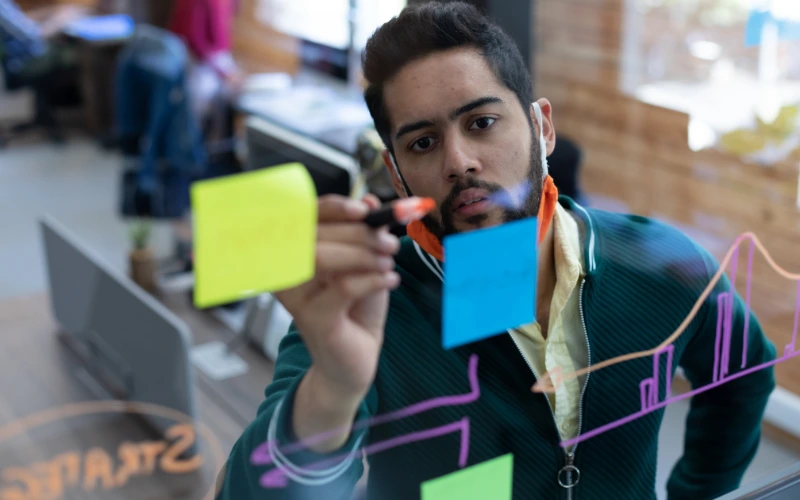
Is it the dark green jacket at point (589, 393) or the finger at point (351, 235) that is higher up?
the finger at point (351, 235)

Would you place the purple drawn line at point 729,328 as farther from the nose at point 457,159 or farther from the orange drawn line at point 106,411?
the orange drawn line at point 106,411

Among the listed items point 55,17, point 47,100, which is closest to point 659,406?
point 55,17

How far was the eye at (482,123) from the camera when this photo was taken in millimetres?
588

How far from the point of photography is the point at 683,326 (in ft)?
2.49

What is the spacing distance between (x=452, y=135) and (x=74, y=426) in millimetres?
332

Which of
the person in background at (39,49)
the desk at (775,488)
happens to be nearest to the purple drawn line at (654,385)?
the desk at (775,488)

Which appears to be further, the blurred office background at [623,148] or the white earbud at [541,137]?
Result: the blurred office background at [623,148]

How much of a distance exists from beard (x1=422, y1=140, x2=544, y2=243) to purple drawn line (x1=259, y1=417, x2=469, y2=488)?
0.45 ft

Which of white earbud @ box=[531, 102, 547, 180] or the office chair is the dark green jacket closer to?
white earbud @ box=[531, 102, 547, 180]

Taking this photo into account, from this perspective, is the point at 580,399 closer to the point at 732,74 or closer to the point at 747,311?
the point at 747,311

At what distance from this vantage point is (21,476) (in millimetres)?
551

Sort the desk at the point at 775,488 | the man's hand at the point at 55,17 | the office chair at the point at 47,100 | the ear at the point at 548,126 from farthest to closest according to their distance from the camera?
the office chair at the point at 47,100 → the man's hand at the point at 55,17 → the desk at the point at 775,488 → the ear at the point at 548,126

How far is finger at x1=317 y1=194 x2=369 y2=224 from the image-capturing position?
0.48m

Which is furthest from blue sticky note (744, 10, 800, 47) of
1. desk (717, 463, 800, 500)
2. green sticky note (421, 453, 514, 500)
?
green sticky note (421, 453, 514, 500)
